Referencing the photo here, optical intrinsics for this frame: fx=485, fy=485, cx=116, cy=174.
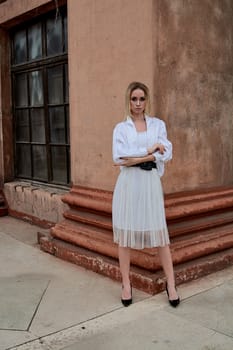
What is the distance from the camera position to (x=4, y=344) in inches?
119

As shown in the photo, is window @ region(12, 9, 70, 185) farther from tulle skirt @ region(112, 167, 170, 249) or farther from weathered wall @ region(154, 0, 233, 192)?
tulle skirt @ region(112, 167, 170, 249)

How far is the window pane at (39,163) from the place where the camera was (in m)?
6.36

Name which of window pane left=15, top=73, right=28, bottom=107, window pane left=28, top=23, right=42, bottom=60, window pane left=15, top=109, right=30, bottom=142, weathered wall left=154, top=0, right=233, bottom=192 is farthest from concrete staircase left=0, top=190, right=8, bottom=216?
weathered wall left=154, top=0, right=233, bottom=192

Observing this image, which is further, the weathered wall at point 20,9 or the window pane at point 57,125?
the window pane at point 57,125

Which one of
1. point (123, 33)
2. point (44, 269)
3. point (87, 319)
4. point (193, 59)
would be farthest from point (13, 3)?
point (87, 319)

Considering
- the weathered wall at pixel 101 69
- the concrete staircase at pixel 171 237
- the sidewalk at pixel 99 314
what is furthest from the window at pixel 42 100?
the sidewalk at pixel 99 314

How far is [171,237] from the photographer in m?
4.09

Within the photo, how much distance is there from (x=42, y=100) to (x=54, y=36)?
0.84m

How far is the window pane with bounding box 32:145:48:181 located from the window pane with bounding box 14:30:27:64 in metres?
1.22

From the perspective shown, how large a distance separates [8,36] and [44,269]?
12.2ft

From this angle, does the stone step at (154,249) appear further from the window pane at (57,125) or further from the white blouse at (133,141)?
the window pane at (57,125)

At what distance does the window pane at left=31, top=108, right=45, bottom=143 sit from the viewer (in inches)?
250

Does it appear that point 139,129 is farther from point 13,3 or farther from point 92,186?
point 13,3

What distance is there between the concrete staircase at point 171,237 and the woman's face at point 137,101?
937mm
